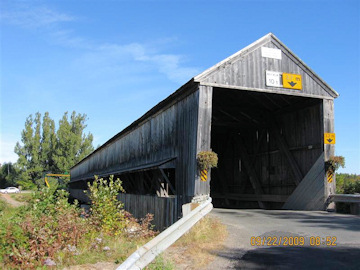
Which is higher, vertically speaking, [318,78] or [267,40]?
[267,40]

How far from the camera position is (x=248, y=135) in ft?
66.4

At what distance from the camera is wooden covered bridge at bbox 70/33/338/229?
39.0 feet

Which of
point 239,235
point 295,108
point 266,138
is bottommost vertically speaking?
point 239,235

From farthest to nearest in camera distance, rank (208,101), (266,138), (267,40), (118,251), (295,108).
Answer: (266,138)
(295,108)
(267,40)
(208,101)
(118,251)

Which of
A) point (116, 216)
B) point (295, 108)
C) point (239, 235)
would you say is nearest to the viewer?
point (239, 235)

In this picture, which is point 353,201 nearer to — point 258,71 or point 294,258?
point 258,71

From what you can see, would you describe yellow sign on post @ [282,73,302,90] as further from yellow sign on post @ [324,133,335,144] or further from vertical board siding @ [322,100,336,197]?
yellow sign on post @ [324,133,335,144]

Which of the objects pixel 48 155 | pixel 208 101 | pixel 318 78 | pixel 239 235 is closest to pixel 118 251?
pixel 239 235

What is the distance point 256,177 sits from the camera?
18922mm

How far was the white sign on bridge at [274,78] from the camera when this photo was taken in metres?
12.9

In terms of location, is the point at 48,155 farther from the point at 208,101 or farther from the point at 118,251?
the point at 118,251

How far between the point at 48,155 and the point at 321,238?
65.9m
